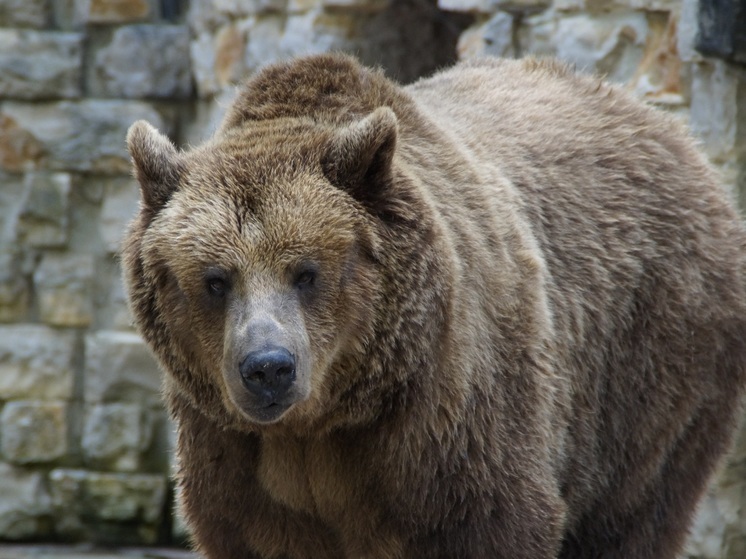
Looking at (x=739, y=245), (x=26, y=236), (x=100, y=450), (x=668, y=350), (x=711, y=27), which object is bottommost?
(x=100, y=450)

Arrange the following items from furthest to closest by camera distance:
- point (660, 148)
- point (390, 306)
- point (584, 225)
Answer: point (660, 148) < point (584, 225) < point (390, 306)

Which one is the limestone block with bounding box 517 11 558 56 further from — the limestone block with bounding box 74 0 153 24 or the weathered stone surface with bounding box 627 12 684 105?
the limestone block with bounding box 74 0 153 24

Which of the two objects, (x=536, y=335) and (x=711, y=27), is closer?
(x=536, y=335)

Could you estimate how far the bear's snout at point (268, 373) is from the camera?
3572 millimetres

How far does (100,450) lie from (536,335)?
4197 millimetres

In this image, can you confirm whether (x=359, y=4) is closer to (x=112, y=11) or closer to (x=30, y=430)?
(x=112, y=11)

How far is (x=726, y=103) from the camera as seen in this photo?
5.32 meters

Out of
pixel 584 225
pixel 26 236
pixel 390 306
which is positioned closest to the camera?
pixel 390 306

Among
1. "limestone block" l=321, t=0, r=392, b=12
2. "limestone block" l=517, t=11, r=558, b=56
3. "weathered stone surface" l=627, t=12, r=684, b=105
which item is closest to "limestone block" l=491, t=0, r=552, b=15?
"limestone block" l=517, t=11, r=558, b=56

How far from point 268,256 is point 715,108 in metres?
2.39

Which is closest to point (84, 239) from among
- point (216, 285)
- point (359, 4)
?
point (359, 4)

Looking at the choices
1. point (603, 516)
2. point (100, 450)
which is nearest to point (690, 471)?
point (603, 516)

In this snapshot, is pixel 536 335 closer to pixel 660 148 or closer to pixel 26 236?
pixel 660 148

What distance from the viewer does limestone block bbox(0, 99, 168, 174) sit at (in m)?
7.70
